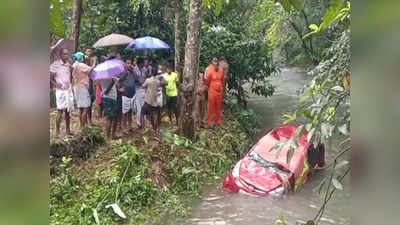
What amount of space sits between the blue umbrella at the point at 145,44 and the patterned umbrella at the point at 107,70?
58.6 inches

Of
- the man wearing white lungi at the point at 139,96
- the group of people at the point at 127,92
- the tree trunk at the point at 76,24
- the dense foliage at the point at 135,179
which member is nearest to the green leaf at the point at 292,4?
the dense foliage at the point at 135,179

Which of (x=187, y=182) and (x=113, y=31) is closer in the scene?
(x=187, y=182)

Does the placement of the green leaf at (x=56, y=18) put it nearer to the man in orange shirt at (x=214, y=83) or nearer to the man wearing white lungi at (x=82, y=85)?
the man wearing white lungi at (x=82, y=85)

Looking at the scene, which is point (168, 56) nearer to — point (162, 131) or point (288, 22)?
point (162, 131)

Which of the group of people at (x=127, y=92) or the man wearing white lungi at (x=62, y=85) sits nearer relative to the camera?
the man wearing white lungi at (x=62, y=85)

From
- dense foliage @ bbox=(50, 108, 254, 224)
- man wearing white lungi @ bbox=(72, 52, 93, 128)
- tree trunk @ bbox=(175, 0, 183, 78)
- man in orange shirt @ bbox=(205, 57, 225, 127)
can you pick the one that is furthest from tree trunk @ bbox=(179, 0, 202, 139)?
man wearing white lungi @ bbox=(72, 52, 93, 128)

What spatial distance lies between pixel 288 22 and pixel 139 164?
8.76m

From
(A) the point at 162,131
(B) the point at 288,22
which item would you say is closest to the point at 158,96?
(A) the point at 162,131

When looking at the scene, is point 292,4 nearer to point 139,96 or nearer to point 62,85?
point 62,85

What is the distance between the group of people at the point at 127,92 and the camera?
249 inches

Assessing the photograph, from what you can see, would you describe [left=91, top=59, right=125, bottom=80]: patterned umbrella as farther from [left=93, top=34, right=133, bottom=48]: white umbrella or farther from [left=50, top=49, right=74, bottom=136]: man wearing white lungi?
[left=93, top=34, right=133, bottom=48]: white umbrella

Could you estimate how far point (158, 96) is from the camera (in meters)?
7.43

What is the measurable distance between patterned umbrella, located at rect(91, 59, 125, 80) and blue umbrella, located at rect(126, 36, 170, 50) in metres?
1.49

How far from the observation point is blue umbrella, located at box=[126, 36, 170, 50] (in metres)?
8.49
